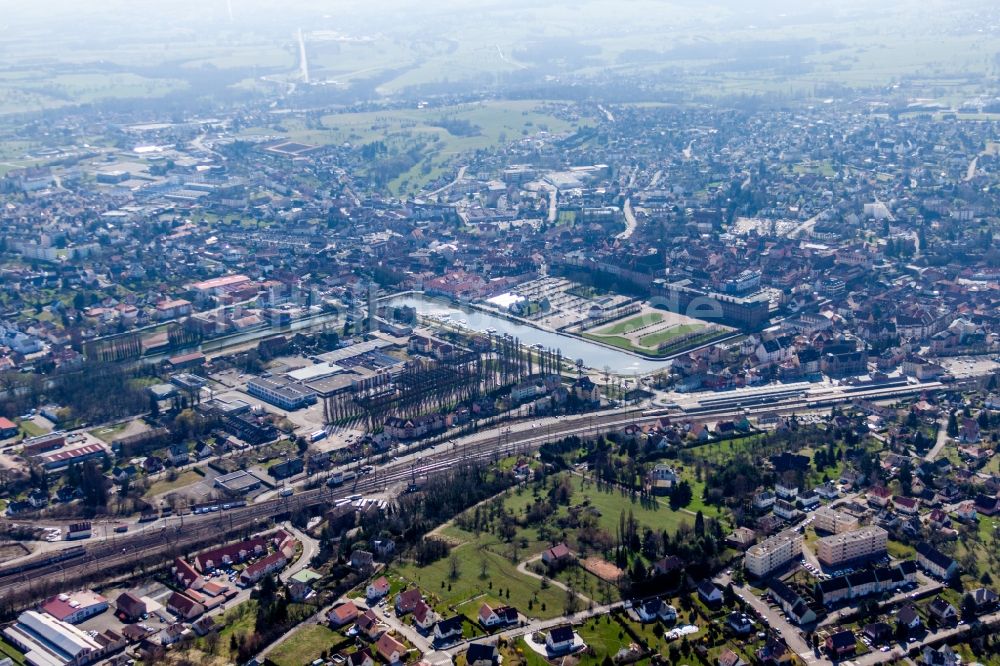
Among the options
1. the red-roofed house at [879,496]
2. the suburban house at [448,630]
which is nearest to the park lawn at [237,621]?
the suburban house at [448,630]

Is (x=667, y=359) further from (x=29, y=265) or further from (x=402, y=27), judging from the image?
(x=402, y=27)

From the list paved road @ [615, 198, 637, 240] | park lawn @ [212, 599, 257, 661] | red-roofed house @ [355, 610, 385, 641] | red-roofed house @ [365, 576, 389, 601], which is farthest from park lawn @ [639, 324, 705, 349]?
park lawn @ [212, 599, 257, 661]

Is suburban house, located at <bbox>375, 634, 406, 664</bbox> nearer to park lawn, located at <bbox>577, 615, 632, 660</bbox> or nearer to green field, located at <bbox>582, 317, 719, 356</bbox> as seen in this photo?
park lawn, located at <bbox>577, 615, 632, 660</bbox>

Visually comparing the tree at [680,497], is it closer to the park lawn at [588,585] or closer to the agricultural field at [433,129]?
the park lawn at [588,585]

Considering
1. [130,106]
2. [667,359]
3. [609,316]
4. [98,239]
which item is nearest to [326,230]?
[98,239]

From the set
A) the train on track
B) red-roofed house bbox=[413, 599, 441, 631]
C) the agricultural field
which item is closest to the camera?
red-roofed house bbox=[413, 599, 441, 631]

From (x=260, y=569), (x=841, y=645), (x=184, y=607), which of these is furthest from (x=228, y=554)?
(x=841, y=645)
